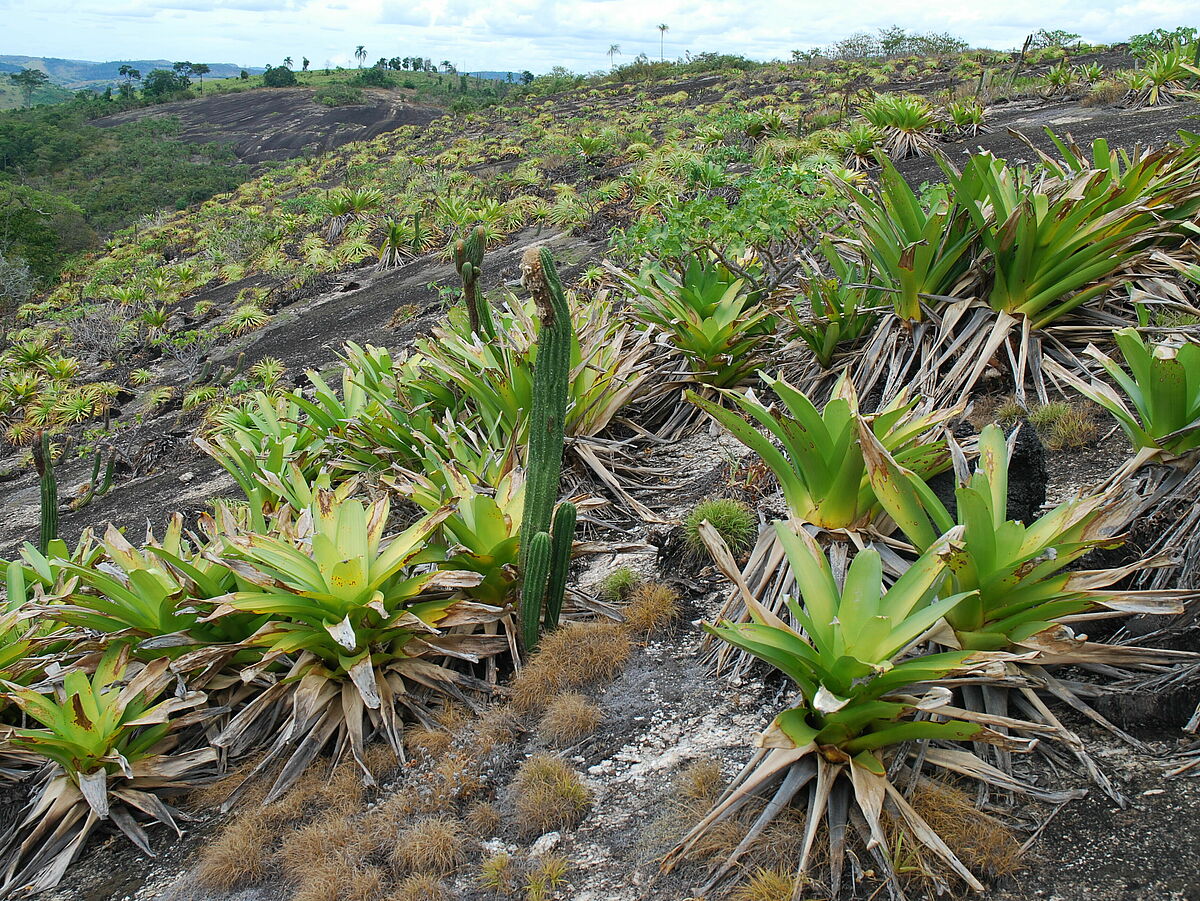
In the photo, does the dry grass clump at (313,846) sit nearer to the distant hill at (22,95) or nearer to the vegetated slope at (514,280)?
the vegetated slope at (514,280)

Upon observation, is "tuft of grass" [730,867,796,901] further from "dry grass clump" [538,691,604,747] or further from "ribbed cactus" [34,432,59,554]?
"ribbed cactus" [34,432,59,554]

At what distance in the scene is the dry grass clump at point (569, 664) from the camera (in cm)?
326

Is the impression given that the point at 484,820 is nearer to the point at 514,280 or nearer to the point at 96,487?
the point at 96,487

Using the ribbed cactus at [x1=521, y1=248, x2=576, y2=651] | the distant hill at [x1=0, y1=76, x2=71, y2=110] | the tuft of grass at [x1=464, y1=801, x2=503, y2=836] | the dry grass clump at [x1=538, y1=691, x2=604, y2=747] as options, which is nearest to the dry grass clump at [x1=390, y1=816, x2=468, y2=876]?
the tuft of grass at [x1=464, y1=801, x2=503, y2=836]

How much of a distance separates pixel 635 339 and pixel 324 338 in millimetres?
8147

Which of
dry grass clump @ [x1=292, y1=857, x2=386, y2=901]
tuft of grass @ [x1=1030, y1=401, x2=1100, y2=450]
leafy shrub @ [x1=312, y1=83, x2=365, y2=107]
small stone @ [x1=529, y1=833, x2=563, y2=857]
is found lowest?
dry grass clump @ [x1=292, y1=857, x2=386, y2=901]

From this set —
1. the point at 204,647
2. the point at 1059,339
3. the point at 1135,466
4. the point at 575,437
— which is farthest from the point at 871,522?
the point at 204,647

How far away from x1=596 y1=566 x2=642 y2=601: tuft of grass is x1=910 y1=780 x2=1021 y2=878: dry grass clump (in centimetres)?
175

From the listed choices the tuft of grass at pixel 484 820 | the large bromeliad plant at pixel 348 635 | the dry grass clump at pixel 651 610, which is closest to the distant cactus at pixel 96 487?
the large bromeliad plant at pixel 348 635

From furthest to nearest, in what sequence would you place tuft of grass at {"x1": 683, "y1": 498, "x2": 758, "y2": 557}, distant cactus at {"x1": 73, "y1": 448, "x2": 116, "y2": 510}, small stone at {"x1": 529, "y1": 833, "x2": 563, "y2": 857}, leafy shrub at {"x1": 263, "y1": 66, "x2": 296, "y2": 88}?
leafy shrub at {"x1": 263, "y1": 66, "x2": 296, "y2": 88} < distant cactus at {"x1": 73, "y1": 448, "x2": 116, "y2": 510} < tuft of grass at {"x1": 683, "y1": 498, "x2": 758, "y2": 557} < small stone at {"x1": 529, "y1": 833, "x2": 563, "y2": 857}

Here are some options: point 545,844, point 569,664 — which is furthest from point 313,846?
point 569,664

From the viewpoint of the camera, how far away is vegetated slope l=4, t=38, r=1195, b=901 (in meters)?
2.72

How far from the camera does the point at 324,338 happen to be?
12.6 metres

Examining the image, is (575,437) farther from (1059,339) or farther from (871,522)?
(1059,339)
